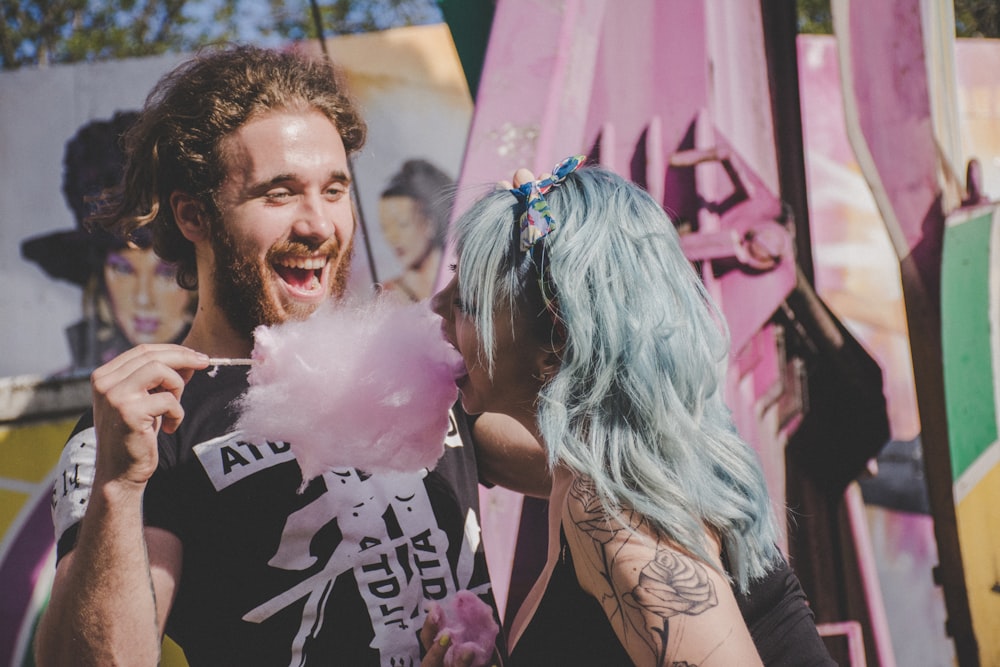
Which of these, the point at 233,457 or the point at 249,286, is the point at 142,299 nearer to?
the point at 249,286

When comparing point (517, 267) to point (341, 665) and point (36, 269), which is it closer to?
point (341, 665)

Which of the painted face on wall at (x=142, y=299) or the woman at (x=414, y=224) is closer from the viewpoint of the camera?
the woman at (x=414, y=224)

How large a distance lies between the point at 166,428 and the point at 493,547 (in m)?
1.41

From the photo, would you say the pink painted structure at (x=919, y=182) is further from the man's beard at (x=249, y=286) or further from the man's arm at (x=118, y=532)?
the man's arm at (x=118, y=532)

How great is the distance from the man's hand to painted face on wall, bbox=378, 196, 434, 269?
429 centimetres

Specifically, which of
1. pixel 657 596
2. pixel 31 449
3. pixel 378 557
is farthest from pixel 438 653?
pixel 31 449

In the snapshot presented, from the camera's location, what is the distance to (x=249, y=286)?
212 centimetres

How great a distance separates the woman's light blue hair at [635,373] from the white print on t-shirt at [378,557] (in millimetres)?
517

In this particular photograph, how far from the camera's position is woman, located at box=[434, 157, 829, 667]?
1.35 m

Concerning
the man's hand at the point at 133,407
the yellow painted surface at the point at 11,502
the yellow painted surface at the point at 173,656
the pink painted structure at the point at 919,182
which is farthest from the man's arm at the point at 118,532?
the yellow painted surface at the point at 11,502

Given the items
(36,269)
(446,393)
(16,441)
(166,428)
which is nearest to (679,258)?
(446,393)

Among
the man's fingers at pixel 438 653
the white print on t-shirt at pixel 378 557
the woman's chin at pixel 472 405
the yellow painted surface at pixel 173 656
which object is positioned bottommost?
the yellow painted surface at pixel 173 656

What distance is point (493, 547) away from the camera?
9.00ft

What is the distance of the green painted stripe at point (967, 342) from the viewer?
346 centimetres
